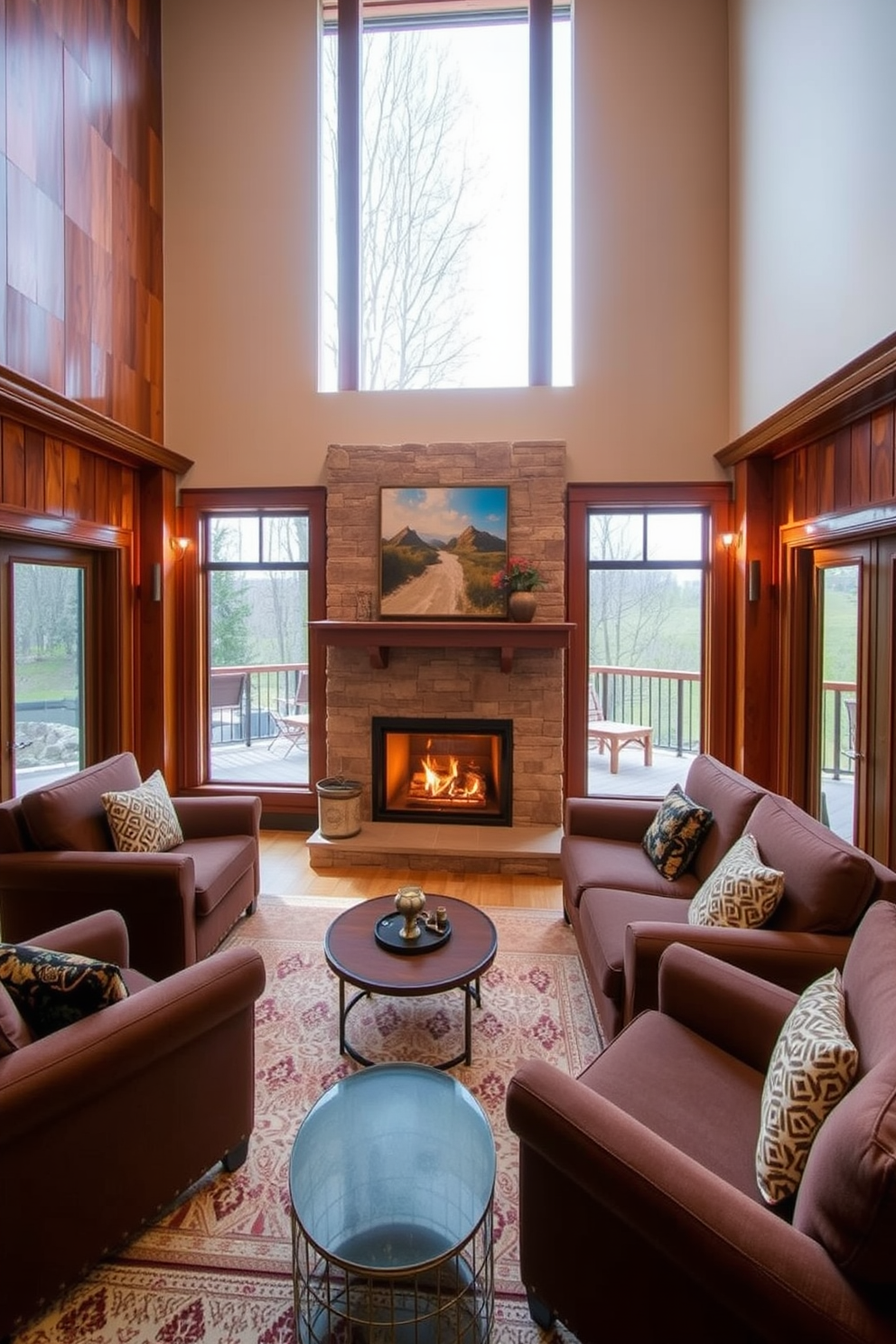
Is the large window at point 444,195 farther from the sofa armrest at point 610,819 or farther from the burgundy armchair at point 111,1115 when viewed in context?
the burgundy armchair at point 111,1115

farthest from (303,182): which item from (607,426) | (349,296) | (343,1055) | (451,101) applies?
(343,1055)

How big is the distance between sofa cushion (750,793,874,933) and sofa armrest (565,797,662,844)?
1004 millimetres

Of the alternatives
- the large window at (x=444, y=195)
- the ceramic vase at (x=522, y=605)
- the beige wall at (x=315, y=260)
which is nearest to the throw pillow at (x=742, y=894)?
the ceramic vase at (x=522, y=605)

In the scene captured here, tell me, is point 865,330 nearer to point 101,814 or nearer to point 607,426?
point 607,426

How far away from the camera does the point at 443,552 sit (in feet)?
14.4

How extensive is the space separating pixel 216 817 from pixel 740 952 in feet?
8.38

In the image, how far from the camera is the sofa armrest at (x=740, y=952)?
1.80 meters

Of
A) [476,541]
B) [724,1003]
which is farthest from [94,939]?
[476,541]

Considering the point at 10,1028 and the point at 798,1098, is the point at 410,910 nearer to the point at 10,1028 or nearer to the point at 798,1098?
the point at 10,1028

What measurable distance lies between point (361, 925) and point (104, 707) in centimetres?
292

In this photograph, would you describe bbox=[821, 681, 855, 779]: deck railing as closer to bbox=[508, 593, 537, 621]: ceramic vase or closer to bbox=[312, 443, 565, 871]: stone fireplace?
bbox=[312, 443, 565, 871]: stone fireplace

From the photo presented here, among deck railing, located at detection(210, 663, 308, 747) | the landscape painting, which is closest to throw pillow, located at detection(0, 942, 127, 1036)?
the landscape painting

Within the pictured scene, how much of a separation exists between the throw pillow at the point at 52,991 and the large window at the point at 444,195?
4299 mm

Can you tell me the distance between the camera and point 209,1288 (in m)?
1.49
